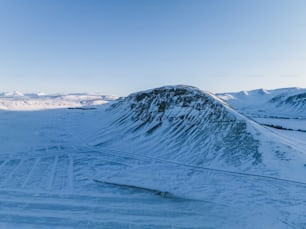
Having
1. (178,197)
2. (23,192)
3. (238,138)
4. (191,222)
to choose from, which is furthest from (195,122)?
(23,192)

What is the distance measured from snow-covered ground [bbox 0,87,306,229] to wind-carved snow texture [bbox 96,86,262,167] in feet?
0.37

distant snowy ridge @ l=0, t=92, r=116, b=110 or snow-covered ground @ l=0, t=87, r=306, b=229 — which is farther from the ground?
distant snowy ridge @ l=0, t=92, r=116, b=110

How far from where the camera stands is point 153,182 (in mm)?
8602

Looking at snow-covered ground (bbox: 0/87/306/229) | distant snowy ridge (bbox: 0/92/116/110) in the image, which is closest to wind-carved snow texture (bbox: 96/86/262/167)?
snow-covered ground (bbox: 0/87/306/229)

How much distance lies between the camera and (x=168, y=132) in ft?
51.2

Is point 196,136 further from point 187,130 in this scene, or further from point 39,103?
point 39,103

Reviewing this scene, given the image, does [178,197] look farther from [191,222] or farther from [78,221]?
[78,221]

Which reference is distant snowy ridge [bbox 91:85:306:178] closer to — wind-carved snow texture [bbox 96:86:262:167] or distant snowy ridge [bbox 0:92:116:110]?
wind-carved snow texture [bbox 96:86:262:167]

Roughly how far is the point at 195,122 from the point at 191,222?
10.7 metres

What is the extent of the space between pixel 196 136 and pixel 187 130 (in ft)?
3.59

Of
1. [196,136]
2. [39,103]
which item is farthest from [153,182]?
[39,103]

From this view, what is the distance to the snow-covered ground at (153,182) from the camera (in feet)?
19.2

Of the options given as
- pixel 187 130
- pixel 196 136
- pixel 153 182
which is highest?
pixel 187 130

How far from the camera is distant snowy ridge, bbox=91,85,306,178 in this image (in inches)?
421
